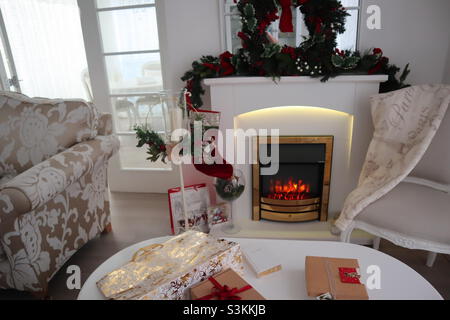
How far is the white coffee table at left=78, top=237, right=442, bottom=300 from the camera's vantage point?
93cm

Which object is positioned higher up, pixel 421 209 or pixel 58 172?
pixel 58 172

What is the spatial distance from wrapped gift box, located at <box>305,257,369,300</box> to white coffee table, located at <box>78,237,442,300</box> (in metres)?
0.05

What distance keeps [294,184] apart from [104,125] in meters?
1.27

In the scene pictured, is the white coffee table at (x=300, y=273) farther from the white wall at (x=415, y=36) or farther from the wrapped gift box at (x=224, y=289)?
the white wall at (x=415, y=36)

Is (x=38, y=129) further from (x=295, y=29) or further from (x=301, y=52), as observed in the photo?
(x=295, y=29)

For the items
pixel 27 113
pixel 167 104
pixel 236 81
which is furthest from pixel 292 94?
pixel 27 113

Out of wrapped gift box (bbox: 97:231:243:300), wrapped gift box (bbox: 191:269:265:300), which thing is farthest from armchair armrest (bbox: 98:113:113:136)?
wrapped gift box (bbox: 191:269:265:300)

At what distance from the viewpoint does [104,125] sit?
195cm

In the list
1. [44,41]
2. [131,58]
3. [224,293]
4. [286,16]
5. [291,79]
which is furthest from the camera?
[44,41]

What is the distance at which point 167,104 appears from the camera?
48.9 inches

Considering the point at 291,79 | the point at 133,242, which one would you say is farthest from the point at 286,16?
the point at 133,242

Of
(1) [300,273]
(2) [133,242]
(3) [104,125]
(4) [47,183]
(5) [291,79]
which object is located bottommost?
(2) [133,242]

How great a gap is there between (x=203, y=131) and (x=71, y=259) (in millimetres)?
1106
